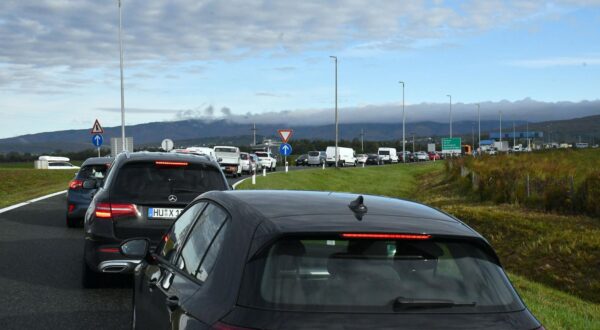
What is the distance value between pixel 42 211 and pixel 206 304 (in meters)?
17.7

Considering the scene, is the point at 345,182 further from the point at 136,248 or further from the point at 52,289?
the point at 136,248

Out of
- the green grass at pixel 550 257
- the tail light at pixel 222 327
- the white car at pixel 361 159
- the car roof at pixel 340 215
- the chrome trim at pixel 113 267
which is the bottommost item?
the white car at pixel 361 159

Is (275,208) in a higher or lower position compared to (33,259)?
higher

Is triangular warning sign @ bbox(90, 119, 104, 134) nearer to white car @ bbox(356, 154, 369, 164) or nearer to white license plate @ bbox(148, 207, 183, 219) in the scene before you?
white license plate @ bbox(148, 207, 183, 219)

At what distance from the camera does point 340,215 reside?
11.9 feet

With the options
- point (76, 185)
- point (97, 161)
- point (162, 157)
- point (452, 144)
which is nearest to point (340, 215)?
point (162, 157)

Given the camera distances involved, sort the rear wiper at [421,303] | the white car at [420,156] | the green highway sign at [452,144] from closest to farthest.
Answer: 1. the rear wiper at [421,303]
2. the green highway sign at [452,144]
3. the white car at [420,156]

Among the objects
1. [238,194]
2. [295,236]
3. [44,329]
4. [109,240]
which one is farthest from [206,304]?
[109,240]

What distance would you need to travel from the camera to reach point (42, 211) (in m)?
20.0

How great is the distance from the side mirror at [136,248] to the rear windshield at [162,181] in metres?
3.06

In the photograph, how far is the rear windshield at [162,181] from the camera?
8.69 meters

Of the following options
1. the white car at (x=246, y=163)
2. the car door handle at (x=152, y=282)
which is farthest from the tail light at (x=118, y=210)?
the white car at (x=246, y=163)

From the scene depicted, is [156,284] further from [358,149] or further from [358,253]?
[358,149]

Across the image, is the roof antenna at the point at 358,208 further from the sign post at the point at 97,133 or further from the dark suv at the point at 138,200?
the sign post at the point at 97,133
